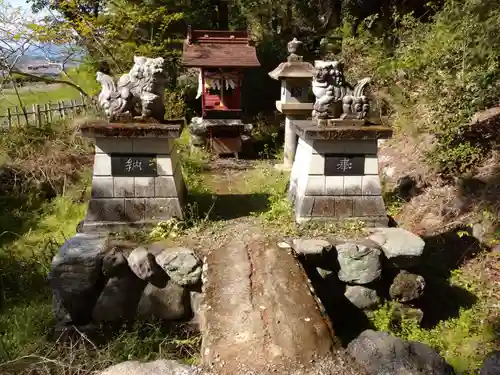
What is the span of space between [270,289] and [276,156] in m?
7.46

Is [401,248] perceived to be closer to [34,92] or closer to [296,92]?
[296,92]

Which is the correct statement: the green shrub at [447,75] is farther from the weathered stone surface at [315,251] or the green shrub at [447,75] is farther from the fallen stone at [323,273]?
the fallen stone at [323,273]

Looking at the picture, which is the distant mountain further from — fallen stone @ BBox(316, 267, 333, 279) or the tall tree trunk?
fallen stone @ BBox(316, 267, 333, 279)

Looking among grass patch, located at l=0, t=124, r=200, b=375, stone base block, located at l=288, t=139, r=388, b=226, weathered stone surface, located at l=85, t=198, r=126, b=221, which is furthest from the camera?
stone base block, located at l=288, t=139, r=388, b=226

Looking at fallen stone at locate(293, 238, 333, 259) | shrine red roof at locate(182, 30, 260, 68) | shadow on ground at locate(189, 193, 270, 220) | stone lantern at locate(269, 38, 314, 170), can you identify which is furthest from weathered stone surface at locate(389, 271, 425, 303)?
shrine red roof at locate(182, 30, 260, 68)

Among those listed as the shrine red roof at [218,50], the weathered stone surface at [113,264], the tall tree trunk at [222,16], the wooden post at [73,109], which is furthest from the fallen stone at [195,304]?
the tall tree trunk at [222,16]

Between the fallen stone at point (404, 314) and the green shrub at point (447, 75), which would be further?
the green shrub at point (447, 75)

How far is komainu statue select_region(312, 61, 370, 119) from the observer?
4.95 metres

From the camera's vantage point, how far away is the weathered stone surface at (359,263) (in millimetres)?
4406

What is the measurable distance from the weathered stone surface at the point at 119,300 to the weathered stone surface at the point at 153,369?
4.55 ft

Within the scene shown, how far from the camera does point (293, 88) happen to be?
9078 millimetres

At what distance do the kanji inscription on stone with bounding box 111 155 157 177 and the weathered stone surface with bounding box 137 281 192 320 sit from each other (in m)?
1.26

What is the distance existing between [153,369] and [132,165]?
250 cm

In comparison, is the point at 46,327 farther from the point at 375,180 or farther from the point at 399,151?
the point at 399,151
